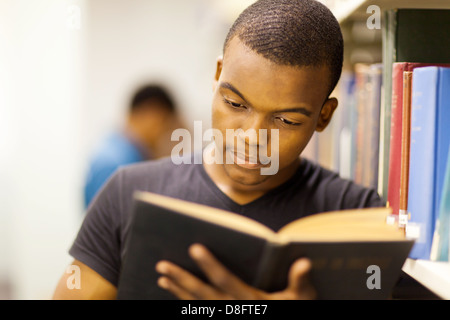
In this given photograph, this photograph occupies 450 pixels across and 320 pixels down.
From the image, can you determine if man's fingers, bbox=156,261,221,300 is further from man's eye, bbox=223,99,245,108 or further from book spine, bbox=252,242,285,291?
man's eye, bbox=223,99,245,108

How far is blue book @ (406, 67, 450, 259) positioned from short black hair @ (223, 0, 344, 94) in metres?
0.13

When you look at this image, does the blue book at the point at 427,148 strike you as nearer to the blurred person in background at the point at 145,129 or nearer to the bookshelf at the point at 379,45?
the bookshelf at the point at 379,45

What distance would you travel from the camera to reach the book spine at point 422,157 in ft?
1.99

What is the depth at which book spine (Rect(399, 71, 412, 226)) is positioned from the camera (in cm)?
64

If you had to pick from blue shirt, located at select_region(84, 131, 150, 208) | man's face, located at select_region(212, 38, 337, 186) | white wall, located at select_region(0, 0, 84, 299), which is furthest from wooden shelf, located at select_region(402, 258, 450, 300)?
white wall, located at select_region(0, 0, 84, 299)

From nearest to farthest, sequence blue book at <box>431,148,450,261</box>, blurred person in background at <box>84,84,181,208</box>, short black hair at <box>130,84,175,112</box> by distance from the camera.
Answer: blue book at <box>431,148,450,261</box> → blurred person in background at <box>84,84,181,208</box> → short black hair at <box>130,84,175,112</box>

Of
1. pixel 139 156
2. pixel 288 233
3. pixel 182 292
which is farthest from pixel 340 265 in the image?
pixel 139 156

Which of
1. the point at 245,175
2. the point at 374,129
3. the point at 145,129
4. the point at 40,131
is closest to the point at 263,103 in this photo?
the point at 245,175

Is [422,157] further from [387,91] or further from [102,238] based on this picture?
[102,238]

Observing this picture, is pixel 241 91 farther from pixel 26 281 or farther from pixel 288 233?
pixel 26 281

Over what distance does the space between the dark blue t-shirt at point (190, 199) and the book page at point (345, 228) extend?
0.76 feet

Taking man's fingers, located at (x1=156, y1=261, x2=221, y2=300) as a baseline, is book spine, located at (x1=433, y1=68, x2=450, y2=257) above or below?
above
